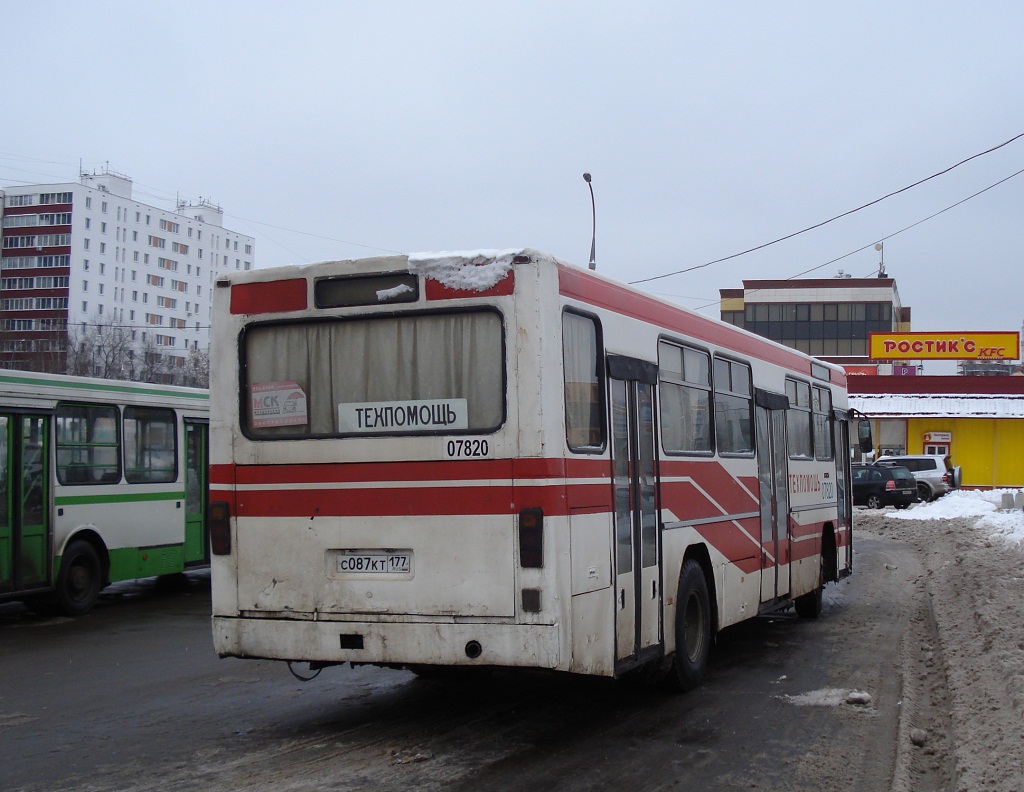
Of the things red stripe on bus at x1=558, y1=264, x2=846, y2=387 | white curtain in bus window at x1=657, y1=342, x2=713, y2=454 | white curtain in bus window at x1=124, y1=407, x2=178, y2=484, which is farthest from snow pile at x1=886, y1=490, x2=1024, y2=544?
white curtain in bus window at x1=124, y1=407, x2=178, y2=484

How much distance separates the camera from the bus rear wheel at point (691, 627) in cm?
845

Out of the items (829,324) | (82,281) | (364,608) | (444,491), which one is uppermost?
(82,281)

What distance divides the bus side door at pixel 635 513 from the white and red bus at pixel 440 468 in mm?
21

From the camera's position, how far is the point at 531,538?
6.50 metres

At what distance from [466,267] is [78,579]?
9275 mm

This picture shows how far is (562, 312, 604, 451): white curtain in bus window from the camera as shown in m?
6.88

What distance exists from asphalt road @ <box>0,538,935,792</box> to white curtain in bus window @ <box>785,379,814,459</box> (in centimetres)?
221

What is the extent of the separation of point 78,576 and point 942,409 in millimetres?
43313

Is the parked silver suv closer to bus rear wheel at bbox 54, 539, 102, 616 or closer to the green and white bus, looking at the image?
the green and white bus

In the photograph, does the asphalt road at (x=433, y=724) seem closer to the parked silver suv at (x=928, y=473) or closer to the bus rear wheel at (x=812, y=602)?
the bus rear wheel at (x=812, y=602)

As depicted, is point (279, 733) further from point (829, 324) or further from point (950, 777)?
point (829, 324)

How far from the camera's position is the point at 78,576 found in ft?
45.1

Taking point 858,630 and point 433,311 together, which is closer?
point 433,311

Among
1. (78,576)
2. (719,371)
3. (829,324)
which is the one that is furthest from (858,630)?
(829,324)
